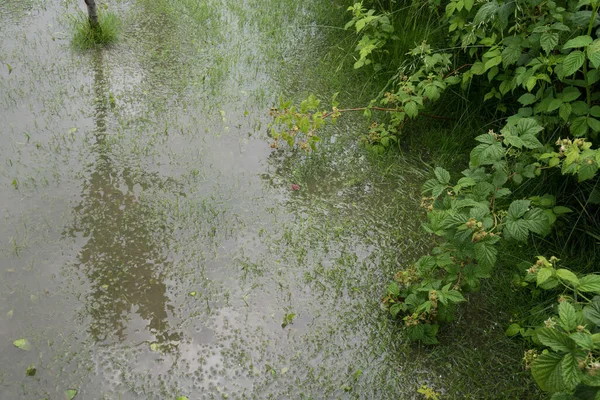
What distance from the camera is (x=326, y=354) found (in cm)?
221

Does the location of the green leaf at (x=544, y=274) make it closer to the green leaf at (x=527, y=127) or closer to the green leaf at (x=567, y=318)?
the green leaf at (x=567, y=318)

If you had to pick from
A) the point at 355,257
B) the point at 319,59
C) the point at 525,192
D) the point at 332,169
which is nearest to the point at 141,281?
the point at 355,257

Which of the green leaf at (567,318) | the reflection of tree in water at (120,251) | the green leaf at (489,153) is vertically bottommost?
the reflection of tree in water at (120,251)

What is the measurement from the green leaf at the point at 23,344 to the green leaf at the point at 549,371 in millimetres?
1836

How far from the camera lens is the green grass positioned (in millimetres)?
3904

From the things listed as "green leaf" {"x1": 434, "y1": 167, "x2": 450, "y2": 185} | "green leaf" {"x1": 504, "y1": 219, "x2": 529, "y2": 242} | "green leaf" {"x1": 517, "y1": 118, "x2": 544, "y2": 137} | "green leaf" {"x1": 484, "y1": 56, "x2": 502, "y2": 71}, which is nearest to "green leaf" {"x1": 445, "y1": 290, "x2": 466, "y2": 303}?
"green leaf" {"x1": 504, "y1": 219, "x2": 529, "y2": 242}

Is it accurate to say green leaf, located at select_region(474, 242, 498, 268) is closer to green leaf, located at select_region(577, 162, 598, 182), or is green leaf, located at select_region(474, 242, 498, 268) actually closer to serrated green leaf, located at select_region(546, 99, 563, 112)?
green leaf, located at select_region(577, 162, 598, 182)

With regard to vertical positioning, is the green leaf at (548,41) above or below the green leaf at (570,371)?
above

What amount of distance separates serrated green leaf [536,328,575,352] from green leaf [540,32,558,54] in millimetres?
1251

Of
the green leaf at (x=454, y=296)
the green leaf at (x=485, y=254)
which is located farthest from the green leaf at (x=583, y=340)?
the green leaf at (x=454, y=296)

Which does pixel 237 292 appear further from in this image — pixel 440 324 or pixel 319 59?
pixel 319 59

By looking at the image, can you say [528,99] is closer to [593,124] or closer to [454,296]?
[593,124]

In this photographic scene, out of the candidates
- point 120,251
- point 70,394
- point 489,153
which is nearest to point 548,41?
point 489,153

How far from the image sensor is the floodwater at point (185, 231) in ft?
6.98
